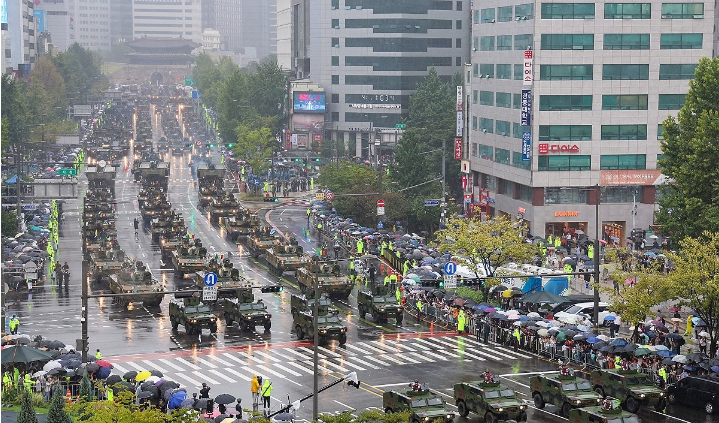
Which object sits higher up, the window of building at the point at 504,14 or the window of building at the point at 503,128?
the window of building at the point at 504,14

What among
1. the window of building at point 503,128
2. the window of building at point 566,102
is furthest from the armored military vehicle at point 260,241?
the window of building at point 566,102

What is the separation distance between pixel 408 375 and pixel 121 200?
8441cm

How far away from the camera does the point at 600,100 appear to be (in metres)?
101

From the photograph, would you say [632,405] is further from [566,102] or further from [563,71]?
[563,71]

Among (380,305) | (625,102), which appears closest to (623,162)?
(625,102)

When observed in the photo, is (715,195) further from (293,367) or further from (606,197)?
(606,197)

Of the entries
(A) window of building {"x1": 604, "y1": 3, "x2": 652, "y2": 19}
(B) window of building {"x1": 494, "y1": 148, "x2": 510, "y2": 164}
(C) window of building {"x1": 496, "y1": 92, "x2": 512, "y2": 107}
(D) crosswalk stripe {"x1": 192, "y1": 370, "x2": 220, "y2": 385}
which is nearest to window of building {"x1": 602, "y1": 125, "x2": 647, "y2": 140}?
(A) window of building {"x1": 604, "y1": 3, "x2": 652, "y2": 19}

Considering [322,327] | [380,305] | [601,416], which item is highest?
[601,416]

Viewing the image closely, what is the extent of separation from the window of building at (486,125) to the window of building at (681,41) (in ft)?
59.9

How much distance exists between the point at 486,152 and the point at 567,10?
62.0 ft

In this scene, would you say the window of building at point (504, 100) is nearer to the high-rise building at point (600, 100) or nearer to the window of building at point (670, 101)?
the high-rise building at point (600, 100)

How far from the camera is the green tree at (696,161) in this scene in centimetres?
6769

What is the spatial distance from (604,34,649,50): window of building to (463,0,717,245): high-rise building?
3.2 inches

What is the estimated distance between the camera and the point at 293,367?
5781cm
